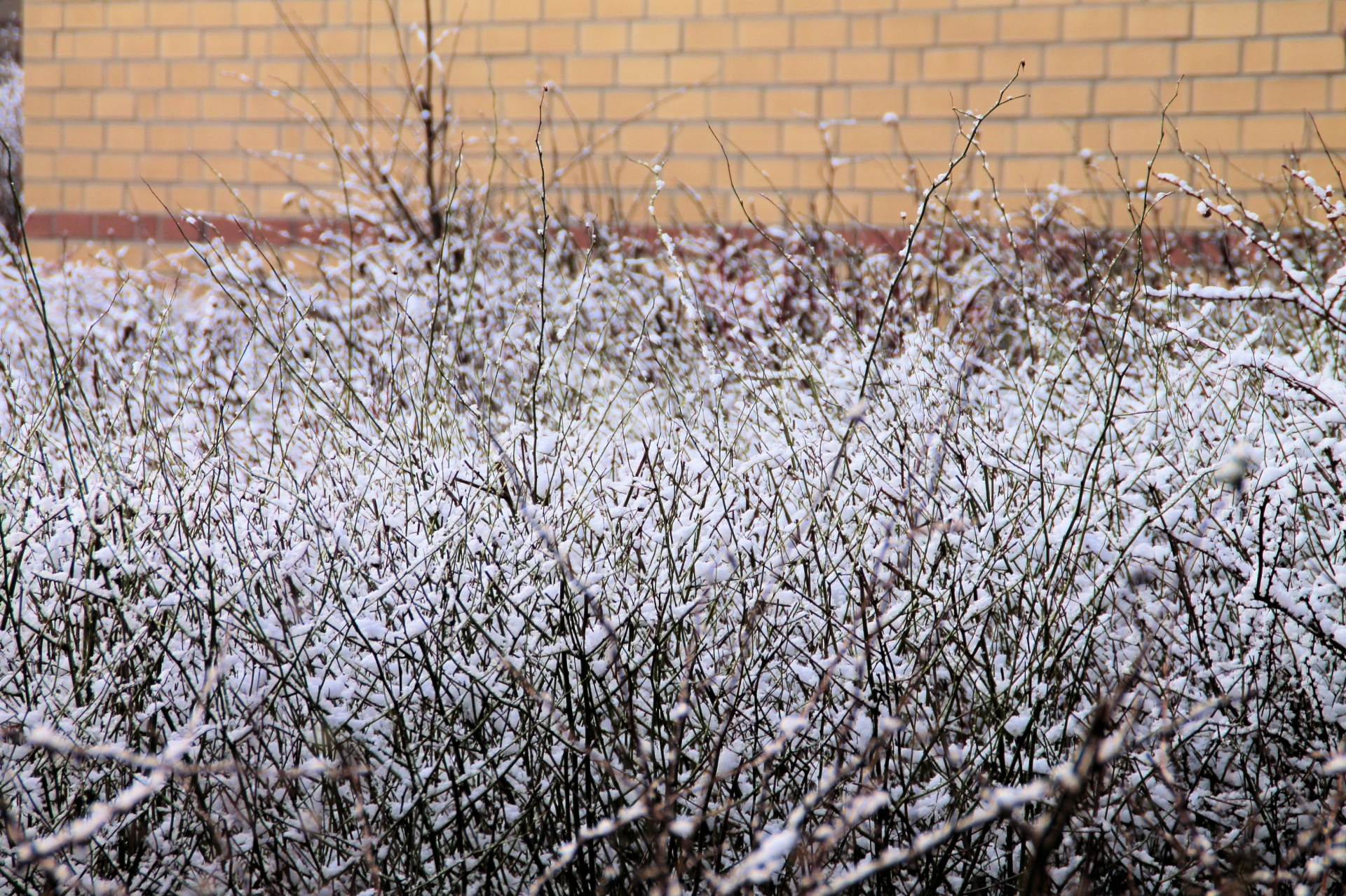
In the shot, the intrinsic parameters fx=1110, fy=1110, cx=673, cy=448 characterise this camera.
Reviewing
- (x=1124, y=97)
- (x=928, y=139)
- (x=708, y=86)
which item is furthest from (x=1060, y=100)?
(x=708, y=86)

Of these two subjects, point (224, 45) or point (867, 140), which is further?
point (224, 45)

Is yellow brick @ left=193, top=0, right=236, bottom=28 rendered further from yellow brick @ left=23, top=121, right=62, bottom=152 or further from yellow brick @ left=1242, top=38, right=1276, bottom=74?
yellow brick @ left=1242, top=38, right=1276, bottom=74

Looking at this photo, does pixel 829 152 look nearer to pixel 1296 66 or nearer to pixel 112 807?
pixel 1296 66

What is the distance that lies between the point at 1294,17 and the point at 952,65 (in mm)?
1756

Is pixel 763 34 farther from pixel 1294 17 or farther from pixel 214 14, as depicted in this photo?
pixel 214 14

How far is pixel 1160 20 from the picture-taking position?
5.97 meters

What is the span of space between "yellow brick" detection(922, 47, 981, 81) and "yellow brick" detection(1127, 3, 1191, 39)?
2.66 ft

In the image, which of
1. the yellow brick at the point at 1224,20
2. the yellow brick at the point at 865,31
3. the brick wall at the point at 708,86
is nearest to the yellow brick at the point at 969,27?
the brick wall at the point at 708,86

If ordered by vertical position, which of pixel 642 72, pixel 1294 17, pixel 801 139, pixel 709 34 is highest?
pixel 1294 17

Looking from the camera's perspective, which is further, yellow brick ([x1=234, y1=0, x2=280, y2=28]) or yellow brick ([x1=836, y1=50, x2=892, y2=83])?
yellow brick ([x1=234, y1=0, x2=280, y2=28])

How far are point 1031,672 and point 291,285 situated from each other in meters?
2.46

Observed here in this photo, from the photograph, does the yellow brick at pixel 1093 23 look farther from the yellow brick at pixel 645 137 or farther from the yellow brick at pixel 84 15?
the yellow brick at pixel 84 15

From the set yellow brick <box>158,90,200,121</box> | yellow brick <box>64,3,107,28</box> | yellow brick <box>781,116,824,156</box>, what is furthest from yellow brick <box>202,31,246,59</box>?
yellow brick <box>781,116,824,156</box>

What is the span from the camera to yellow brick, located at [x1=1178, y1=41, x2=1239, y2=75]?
595cm
